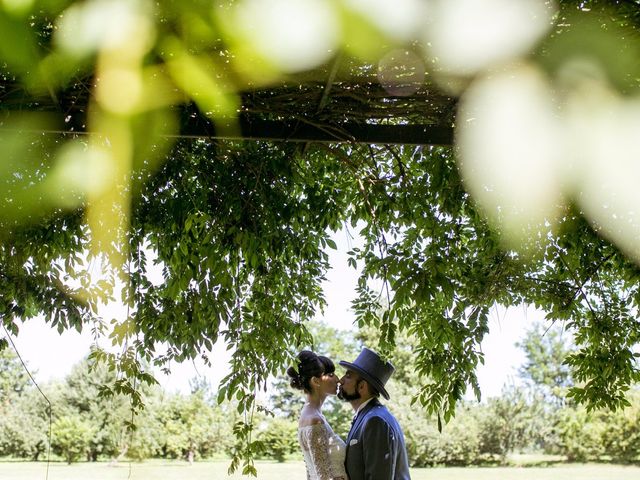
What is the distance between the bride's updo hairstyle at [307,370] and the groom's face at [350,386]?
0.30 meters

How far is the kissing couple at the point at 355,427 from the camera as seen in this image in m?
2.63

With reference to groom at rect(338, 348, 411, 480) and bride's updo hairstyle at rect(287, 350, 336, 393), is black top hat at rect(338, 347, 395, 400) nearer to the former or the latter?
groom at rect(338, 348, 411, 480)

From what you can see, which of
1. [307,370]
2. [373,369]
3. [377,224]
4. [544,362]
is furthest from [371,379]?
[544,362]

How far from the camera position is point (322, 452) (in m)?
3.06

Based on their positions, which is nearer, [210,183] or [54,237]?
[210,183]

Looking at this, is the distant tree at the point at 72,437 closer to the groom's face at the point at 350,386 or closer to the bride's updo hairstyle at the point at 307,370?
the bride's updo hairstyle at the point at 307,370

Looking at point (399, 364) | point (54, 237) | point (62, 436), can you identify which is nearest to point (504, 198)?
point (54, 237)

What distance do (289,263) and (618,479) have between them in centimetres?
1487

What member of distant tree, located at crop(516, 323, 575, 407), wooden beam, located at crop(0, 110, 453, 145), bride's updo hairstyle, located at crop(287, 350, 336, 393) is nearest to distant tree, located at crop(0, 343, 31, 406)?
distant tree, located at crop(516, 323, 575, 407)

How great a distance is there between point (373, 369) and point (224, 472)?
1347 cm

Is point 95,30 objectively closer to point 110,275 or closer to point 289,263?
point 289,263

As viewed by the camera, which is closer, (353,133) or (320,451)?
(353,133)

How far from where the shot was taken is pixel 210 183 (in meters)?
2.72

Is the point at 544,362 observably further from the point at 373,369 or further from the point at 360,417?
the point at 360,417
